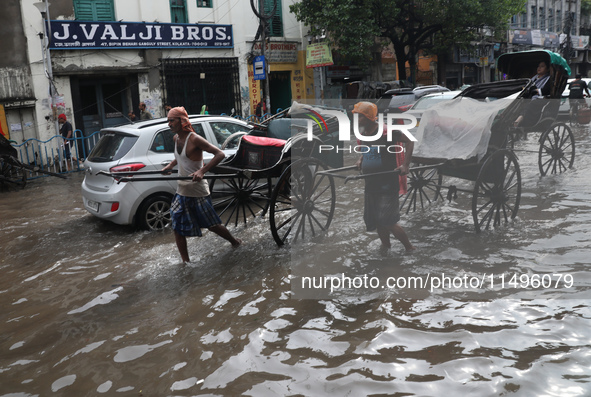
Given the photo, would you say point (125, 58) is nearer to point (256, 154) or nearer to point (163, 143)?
point (163, 143)

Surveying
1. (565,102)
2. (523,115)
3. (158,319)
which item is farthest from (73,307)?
(565,102)

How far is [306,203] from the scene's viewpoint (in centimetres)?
664

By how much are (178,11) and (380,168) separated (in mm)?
17407

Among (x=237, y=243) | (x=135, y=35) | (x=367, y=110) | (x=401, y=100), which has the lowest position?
(x=237, y=243)

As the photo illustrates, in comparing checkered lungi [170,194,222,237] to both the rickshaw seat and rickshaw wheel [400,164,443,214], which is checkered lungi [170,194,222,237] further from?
rickshaw wheel [400,164,443,214]

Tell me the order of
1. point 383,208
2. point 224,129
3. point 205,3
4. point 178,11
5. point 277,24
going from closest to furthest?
point 383,208, point 224,129, point 178,11, point 205,3, point 277,24

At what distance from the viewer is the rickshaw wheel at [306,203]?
21.6ft

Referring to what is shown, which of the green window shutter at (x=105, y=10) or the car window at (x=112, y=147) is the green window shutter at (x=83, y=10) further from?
the car window at (x=112, y=147)

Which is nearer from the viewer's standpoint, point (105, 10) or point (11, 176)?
point (11, 176)

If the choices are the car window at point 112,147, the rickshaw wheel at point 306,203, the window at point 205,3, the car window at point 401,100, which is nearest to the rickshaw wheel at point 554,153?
the rickshaw wheel at point 306,203

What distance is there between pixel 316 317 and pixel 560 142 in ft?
22.0

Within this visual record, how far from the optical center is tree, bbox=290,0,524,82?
22.6 metres

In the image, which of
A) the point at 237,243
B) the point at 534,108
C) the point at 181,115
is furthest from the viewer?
the point at 534,108

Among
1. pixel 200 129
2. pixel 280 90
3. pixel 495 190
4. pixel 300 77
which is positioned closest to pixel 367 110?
pixel 495 190
